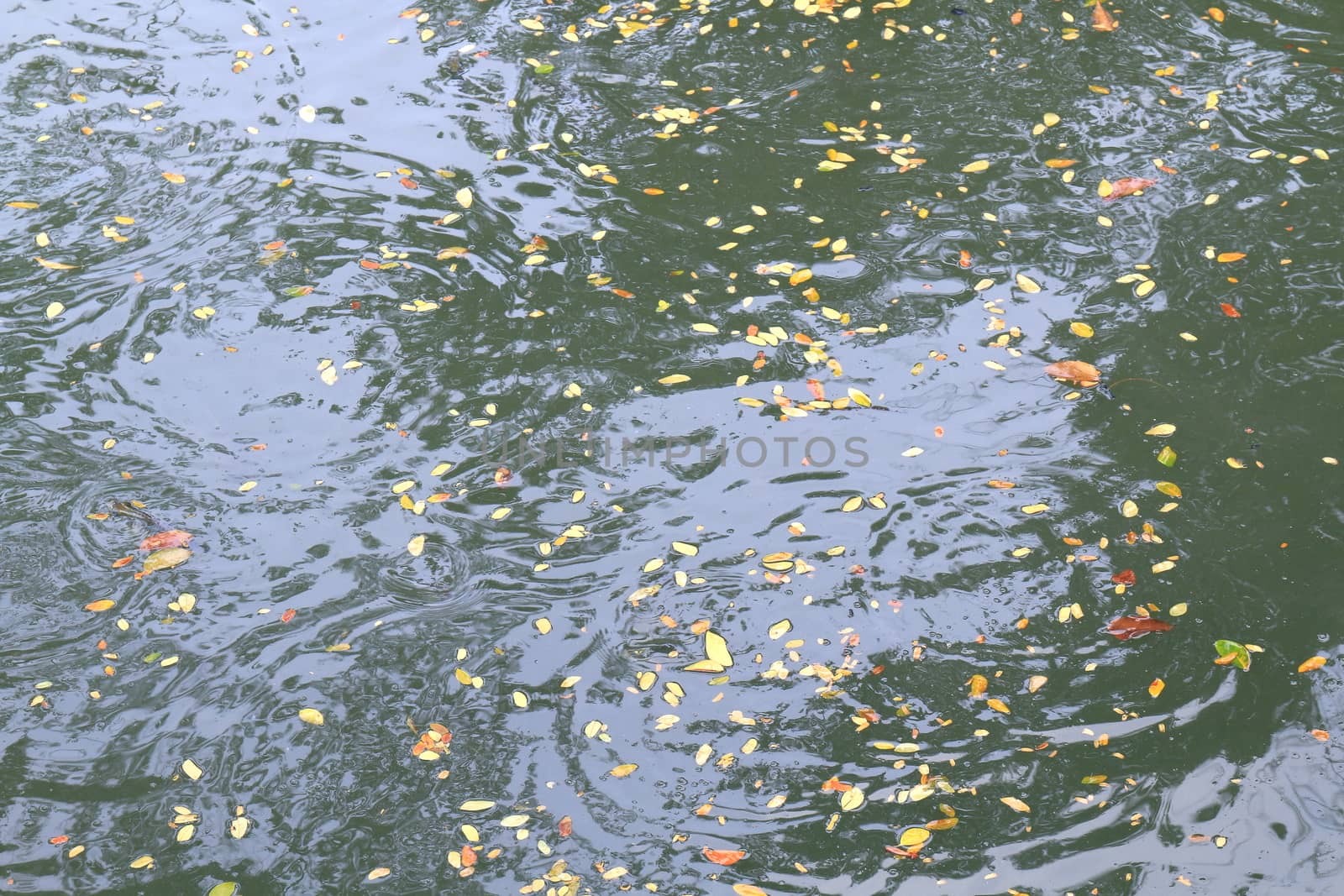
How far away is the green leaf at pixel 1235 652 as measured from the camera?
10.2ft

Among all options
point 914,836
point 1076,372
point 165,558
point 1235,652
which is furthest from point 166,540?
point 1235,652

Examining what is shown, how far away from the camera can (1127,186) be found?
461 cm

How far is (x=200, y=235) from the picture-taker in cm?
462

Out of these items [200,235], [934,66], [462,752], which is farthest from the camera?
[934,66]

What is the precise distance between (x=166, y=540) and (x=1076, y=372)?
134 inches

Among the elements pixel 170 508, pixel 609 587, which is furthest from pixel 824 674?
pixel 170 508

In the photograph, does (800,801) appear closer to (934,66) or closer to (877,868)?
(877,868)

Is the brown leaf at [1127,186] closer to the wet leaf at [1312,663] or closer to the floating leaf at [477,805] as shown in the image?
the wet leaf at [1312,663]

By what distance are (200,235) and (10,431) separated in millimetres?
1207

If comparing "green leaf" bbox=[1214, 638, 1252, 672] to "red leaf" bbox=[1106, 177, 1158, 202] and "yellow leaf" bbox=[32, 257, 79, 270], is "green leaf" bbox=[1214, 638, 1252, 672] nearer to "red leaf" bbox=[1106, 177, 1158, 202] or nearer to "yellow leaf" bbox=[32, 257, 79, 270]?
"red leaf" bbox=[1106, 177, 1158, 202]

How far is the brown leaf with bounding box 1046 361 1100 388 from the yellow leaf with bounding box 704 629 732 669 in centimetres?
171

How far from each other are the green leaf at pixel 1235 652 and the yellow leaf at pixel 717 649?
1.50 meters

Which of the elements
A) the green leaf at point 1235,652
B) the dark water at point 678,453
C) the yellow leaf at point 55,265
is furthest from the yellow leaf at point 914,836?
the yellow leaf at point 55,265

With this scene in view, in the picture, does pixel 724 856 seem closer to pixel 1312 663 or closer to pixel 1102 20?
pixel 1312 663
